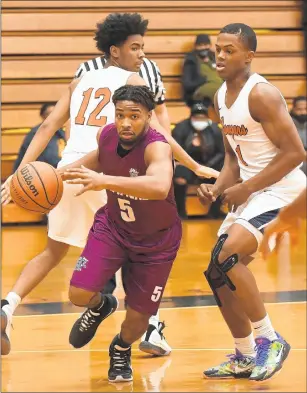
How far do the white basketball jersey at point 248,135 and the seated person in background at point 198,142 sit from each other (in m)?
6.84

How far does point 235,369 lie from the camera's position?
201 inches

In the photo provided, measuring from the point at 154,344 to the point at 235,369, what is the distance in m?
0.66

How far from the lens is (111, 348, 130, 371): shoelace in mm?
5094

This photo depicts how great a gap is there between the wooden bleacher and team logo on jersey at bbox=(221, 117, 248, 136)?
25.2ft

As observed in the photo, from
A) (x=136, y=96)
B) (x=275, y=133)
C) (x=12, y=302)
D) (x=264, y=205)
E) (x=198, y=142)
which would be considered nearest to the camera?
(x=136, y=96)

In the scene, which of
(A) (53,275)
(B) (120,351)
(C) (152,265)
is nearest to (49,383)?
(B) (120,351)

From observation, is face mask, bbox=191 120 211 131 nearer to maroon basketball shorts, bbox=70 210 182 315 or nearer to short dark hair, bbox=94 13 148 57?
short dark hair, bbox=94 13 148 57

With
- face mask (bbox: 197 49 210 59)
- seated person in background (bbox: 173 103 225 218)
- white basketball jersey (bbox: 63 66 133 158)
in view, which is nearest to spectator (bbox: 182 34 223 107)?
face mask (bbox: 197 49 210 59)

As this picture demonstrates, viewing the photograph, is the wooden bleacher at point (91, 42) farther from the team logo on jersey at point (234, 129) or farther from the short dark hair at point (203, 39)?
the team logo on jersey at point (234, 129)

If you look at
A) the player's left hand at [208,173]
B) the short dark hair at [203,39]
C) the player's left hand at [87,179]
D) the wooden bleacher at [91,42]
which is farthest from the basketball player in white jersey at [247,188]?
the wooden bleacher at [91,42]

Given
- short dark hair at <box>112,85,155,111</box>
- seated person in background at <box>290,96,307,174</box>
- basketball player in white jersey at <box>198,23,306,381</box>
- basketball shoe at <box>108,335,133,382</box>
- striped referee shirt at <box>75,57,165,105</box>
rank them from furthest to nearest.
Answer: seated person in background at <box>290,96,307,174</box> < striped referee shirt at <box>75,57,165,105</box> < basketball shoe at <box>108,335,133,382</box> < basketball player in white jersey at <box>198,23,306,381</box> < short dark hair at <box>112,85,155,111</box>

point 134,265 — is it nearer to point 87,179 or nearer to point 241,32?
point 87,179

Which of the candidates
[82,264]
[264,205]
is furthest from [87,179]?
[264,205]

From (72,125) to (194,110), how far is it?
6.50 m
